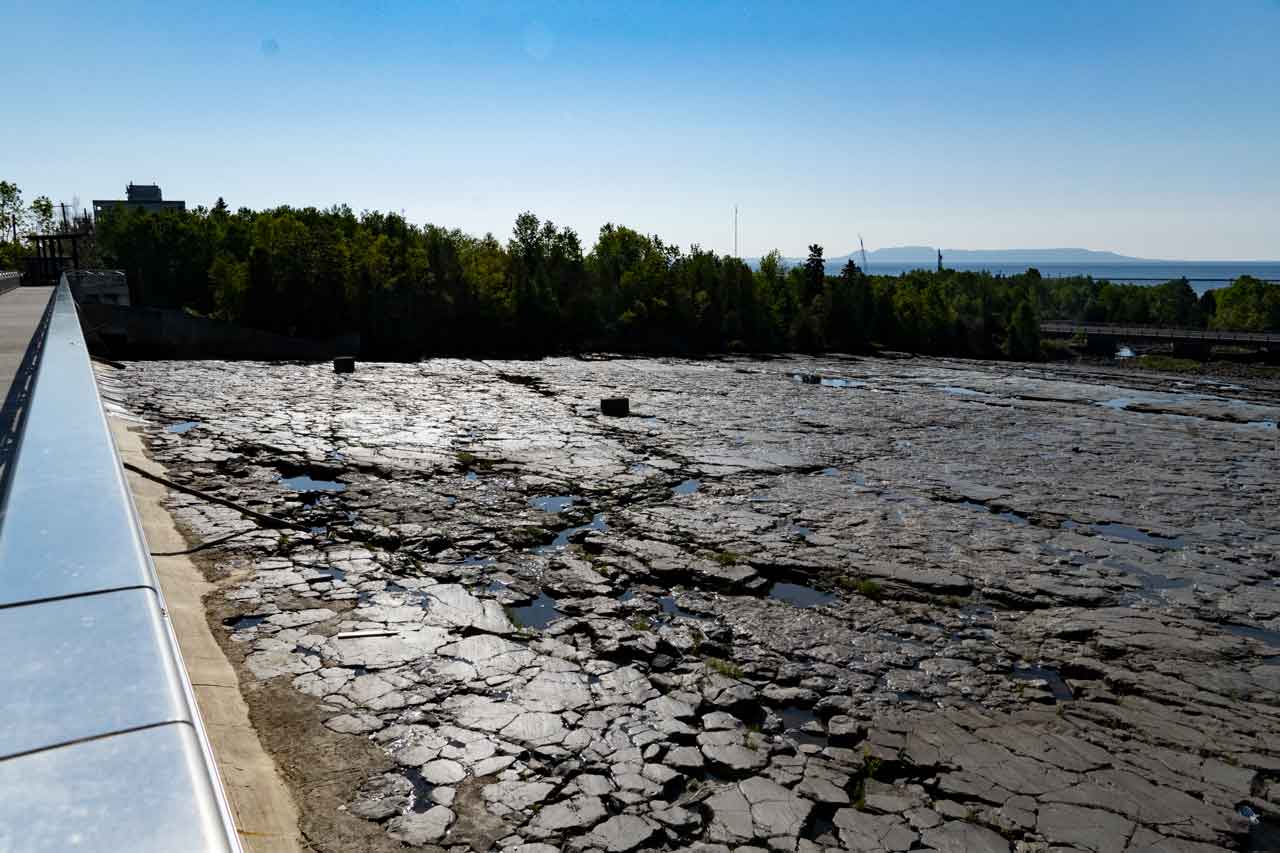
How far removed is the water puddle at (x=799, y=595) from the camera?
7609 millimetres

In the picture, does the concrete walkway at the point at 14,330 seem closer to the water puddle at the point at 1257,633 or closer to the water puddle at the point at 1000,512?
the water puddle at the point at 1257,633

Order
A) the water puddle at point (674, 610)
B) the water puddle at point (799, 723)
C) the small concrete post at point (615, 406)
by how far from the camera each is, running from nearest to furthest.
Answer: the water puddle at point (799, 723), the water puddle at point (674, 610), the small concrete post at point (615, 406)

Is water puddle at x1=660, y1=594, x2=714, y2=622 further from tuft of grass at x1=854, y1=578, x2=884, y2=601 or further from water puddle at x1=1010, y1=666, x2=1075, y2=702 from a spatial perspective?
water puddle at x1=1010, y1=666, x2=1075, y2=702

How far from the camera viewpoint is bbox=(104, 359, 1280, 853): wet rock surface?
4.75 metres

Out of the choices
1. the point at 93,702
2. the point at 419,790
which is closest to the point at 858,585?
the point at 419,790

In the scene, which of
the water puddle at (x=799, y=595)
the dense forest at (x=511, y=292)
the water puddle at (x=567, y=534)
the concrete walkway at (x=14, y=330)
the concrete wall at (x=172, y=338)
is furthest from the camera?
the dense forest at (x=511, y=292)

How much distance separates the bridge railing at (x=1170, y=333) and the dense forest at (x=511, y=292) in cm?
648

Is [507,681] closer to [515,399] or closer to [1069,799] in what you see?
[1069,799]

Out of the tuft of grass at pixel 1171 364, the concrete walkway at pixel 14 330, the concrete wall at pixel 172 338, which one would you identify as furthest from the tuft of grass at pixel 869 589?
the tuft of grass at pixel 1171 364

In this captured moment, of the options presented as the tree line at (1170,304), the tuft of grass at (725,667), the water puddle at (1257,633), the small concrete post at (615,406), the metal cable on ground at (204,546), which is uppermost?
the tree line at (1170,304)

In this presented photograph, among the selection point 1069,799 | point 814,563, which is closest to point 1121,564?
point 814,563

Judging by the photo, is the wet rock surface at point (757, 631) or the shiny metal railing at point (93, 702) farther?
the wet rock surface at point (757, 631)

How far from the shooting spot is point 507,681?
6.01 m

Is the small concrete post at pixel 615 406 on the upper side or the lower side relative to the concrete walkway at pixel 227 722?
upper
